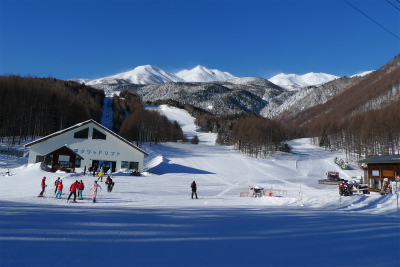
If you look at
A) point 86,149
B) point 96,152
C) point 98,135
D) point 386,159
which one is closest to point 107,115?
point 98,135

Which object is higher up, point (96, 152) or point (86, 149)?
point (86, 149)

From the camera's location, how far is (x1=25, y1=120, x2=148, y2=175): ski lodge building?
33562 mm

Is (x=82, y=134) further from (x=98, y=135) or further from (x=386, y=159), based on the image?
(x=386, y=159)

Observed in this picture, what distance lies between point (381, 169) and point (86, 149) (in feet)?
123

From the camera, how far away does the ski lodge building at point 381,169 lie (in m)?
25.4

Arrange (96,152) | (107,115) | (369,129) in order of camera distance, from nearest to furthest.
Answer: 1. (96,152)
2. (369,129)
3. (107,115)

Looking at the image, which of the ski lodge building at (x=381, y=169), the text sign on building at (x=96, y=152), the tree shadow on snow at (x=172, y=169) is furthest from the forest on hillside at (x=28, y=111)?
the ski lodge building at (x=381, y=169)

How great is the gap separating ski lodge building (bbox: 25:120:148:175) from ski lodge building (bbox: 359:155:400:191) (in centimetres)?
3005

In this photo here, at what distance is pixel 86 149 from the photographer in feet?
118

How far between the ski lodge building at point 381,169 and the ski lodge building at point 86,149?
98.6 feet

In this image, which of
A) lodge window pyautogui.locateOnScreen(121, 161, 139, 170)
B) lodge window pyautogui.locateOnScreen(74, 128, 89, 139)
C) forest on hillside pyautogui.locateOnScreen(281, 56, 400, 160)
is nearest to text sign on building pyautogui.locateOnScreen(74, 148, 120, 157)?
lodge window pyautogui.locateOnScreen(121, 161, 139, 170)

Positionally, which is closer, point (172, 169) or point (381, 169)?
point (381, 169)

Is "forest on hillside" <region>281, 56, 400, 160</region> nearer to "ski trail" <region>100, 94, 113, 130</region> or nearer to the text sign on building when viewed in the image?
the text sign on building

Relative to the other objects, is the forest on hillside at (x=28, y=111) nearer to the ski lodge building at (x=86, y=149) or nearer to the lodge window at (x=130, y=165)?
the ski lodge building at (x=86, y=149)
